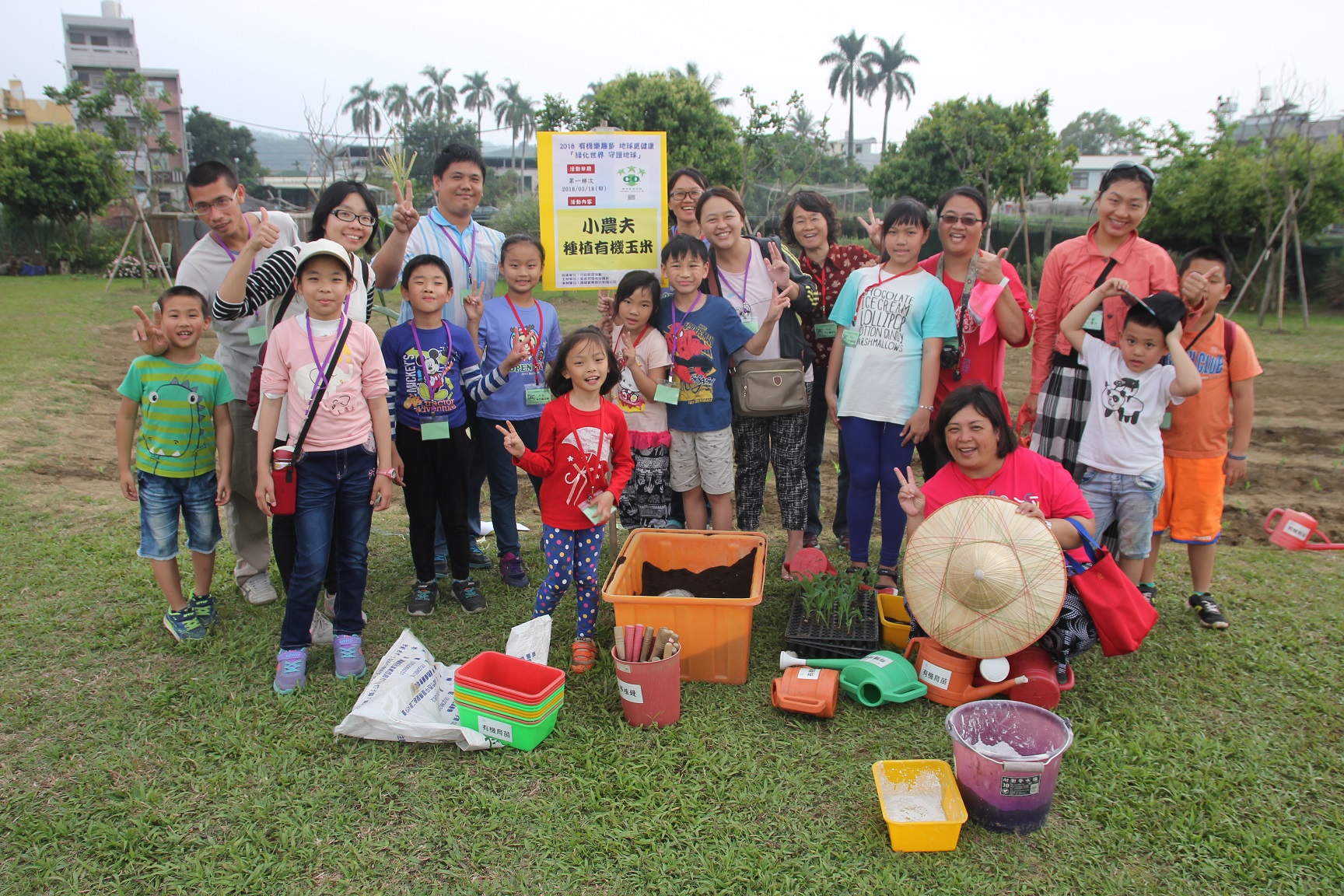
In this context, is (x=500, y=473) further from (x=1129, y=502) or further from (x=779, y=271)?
(x=1129, y=502)

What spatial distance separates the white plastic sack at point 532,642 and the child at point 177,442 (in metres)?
1.40

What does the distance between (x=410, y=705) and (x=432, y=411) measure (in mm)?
1317

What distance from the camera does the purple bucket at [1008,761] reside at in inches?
91.5

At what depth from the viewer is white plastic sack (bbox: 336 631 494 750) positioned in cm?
276

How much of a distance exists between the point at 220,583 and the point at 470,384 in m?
1.79

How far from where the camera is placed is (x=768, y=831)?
241cm

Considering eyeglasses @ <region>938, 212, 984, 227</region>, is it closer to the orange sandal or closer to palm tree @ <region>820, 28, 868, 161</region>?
the orange sandal

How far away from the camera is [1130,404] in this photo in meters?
3.36

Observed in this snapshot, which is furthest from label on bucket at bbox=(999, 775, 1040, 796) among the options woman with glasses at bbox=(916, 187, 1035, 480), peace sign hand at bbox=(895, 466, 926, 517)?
woman with glasses at bbox=(916, 187, 1035, 480)

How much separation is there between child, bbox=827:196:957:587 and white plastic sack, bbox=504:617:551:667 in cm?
155

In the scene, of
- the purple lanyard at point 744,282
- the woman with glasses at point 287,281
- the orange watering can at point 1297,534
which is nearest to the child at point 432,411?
the woman with glasses at point 287,281

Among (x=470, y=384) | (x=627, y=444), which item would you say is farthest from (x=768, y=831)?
(x=470, y=384)

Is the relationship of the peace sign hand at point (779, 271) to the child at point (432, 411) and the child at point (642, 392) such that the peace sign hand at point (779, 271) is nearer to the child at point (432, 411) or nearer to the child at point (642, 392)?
the child at point (642, 392)

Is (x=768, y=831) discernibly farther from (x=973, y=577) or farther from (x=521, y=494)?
(x=521, y=494)
